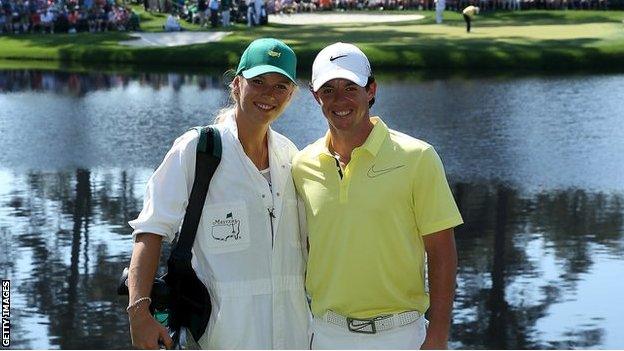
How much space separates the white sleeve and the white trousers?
2.27 ft

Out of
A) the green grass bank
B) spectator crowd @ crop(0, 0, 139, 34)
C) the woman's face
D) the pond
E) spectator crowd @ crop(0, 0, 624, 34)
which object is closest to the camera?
the woman's face

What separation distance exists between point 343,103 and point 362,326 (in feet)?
2.69

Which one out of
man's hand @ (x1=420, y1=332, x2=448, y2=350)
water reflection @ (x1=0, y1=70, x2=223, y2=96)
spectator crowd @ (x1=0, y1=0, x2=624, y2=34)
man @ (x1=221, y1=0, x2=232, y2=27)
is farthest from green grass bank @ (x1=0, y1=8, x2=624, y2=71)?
man's hand @ (x1=420, y1=332, x2=448, y2=350)

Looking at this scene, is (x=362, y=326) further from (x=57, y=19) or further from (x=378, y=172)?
(x=57, y=19)

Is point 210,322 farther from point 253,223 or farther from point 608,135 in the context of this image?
point 608,135

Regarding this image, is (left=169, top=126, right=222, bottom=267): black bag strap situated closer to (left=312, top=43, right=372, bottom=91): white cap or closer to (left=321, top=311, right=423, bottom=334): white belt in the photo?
(left=312, top=43, right=372, bottom=91): white cap

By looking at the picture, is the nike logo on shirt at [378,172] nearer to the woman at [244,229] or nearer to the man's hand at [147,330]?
the woman at [244,229]

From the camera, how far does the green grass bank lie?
3603 cm

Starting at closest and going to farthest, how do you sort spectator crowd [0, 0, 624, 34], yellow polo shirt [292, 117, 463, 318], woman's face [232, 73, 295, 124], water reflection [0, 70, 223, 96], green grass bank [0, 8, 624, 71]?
1. yellow polo shirt [292, 117, 463, 318]
2. woman's face [232, 73, 295, 124]
3. water reflection [0, 70, 223, 96]
4. green grass bank [0, 8, 624, 71]
5. spectator crowd [0, 0, 624, 34]

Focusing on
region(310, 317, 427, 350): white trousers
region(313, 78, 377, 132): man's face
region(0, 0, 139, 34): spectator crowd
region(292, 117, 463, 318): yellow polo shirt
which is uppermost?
region(313, 78, 377, 132): man's face

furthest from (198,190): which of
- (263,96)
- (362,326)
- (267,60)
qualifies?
(362,326)

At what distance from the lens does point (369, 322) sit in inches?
189

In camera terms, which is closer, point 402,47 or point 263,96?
point 263,96

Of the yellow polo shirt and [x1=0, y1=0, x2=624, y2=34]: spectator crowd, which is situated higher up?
the yellow polo shirt
